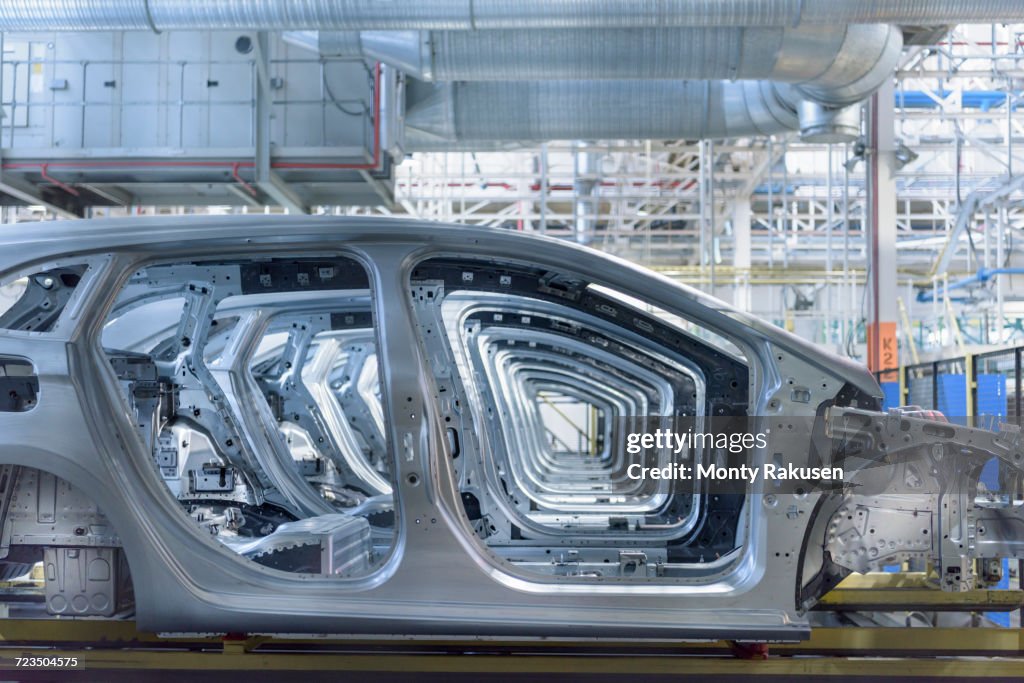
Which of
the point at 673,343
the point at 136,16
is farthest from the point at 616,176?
the point at 673,343

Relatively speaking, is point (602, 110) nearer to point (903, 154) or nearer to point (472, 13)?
point (472, 13)

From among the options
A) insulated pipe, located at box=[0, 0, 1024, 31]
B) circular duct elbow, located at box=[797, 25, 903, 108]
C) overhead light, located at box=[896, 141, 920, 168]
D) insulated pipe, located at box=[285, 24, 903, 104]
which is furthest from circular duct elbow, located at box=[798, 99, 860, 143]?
insulated pipe, located at box=[0, 0, 1024, 31]

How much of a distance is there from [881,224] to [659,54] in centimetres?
475

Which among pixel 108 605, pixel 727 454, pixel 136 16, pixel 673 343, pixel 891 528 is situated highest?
pixel 136 16

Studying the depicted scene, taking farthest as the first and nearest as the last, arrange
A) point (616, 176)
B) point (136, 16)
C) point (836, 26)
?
point (616, 176) < point (836, 26) < point (136, 16)

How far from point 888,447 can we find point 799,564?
0.51m

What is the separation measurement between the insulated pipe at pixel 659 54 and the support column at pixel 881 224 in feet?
10.4

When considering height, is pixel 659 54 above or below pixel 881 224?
above

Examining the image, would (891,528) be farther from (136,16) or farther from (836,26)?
(136,16)

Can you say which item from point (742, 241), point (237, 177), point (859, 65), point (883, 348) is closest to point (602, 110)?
point (859, 65)

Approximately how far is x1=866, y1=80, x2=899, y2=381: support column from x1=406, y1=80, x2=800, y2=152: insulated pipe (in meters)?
1.93

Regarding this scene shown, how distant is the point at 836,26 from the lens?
7426mm

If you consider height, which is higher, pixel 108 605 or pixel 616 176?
pixel 616 176

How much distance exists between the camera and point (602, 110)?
9.80 meters
